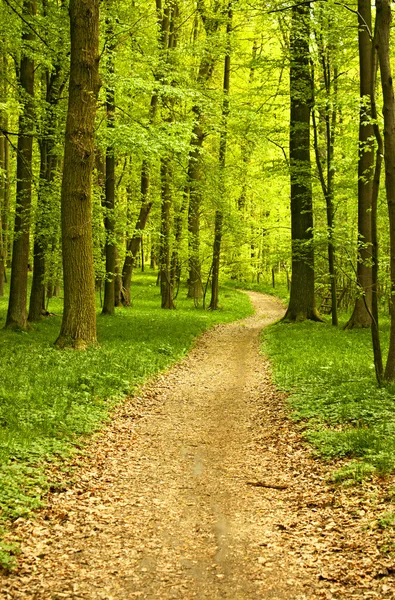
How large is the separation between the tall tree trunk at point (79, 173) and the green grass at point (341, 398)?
4993 mm

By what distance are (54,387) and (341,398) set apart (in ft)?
16.1

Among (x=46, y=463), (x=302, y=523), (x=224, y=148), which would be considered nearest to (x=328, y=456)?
(x=302, y=523)

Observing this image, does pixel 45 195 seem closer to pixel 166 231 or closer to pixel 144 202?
pixel 144 202

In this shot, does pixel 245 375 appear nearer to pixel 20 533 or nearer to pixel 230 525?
pixel 230 525

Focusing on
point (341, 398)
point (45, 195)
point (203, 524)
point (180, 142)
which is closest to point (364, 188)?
point (180, 142)

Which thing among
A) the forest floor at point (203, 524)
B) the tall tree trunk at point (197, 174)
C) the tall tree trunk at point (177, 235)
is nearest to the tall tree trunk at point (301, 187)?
the tall tree trunk at point (197, 174)

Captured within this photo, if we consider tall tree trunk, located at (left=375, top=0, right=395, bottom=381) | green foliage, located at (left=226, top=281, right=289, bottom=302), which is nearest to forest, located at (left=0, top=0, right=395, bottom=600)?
tall tree trunk, located at (left=375, top=0, right=395, bottom=381)

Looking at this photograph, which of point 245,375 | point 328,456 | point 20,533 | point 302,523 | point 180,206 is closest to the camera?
point 20,533

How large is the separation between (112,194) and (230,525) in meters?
18.3

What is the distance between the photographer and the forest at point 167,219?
755cm

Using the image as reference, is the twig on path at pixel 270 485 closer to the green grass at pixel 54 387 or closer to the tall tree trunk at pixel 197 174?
the green grass at pixel 54 387

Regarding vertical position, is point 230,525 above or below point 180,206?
below

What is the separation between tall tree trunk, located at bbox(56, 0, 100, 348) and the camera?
12195 mm

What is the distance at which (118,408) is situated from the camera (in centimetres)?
902
